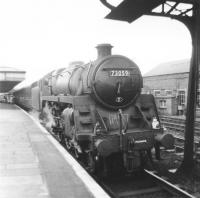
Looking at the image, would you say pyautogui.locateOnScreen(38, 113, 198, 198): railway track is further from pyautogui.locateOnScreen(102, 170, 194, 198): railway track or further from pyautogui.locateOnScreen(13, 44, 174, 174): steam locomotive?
pyautogui.locateOnScreen(13, 44, 174, 174): steam locomotive

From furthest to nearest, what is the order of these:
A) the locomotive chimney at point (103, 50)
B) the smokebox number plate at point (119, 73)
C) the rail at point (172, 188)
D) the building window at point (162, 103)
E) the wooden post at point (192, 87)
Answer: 1. the building window at point (162, 103)
2. the locomotive chimney at point (103, 50)
3. the smokebox number plate at point (119, 73)
4. the wooden post at point (192, 87)
5. the rail at point (172, 188)

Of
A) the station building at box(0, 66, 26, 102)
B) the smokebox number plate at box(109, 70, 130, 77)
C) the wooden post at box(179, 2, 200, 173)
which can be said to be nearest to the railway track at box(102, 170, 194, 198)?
the wooden post at box(179, 2, 200, 173)

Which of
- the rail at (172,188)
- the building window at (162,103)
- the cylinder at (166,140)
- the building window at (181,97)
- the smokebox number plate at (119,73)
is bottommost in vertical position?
the rail at (172,188)

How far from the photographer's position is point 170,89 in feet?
92.7

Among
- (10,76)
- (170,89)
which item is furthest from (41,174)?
(10,76)

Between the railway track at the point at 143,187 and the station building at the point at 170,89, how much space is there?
47.7ft

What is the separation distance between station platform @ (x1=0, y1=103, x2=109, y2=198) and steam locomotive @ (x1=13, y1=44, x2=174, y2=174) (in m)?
0.71

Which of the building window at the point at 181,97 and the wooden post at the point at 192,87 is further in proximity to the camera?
the building window at the point at 181,97

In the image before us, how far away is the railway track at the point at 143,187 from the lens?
18.3 ft

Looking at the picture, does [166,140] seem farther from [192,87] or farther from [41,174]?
[41,174]

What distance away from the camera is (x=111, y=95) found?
276 inches

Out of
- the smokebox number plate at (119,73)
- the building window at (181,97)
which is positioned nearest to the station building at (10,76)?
the building window at (181,97)

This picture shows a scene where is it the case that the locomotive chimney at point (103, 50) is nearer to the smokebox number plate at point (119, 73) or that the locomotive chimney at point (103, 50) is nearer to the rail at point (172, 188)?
the smokebox number plate at point (119, 73)

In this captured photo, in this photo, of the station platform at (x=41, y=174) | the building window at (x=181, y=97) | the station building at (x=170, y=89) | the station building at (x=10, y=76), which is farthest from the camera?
the station building at (x=10, y=76)
